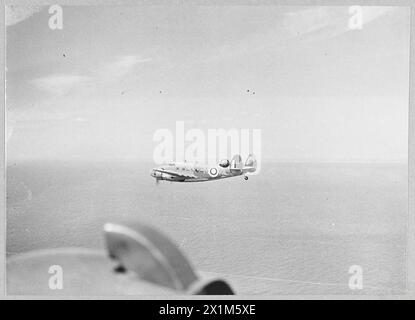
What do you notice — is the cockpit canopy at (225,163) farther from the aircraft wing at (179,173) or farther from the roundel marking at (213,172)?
the aircraft wing at (179,173)

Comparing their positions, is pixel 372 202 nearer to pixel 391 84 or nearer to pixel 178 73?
pixel 391 84

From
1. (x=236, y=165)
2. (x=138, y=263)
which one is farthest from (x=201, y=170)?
(x=138, y=263)

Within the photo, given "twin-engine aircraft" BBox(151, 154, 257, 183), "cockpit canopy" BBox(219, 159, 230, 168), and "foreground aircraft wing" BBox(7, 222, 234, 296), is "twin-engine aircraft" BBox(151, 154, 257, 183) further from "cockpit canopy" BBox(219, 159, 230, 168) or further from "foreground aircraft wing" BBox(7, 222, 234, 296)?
"foreground aircraft wing" BBox(7, 222, 234, 296)

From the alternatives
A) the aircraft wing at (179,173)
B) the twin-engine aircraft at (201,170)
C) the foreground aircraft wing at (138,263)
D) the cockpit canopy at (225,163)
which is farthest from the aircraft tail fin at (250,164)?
the foreground aircraft wing at (138,263)

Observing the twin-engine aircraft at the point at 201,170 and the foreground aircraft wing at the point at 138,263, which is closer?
the foreground aircraft wing at the point at 138,263

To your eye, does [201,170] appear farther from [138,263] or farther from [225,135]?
[138,263]

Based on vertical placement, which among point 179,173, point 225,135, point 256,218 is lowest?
point 256,218

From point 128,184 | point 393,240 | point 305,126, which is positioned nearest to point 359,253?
point 393,240

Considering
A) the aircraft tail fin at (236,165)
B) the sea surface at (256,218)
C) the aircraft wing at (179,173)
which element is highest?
the aircraft tail fin at (236,165)
